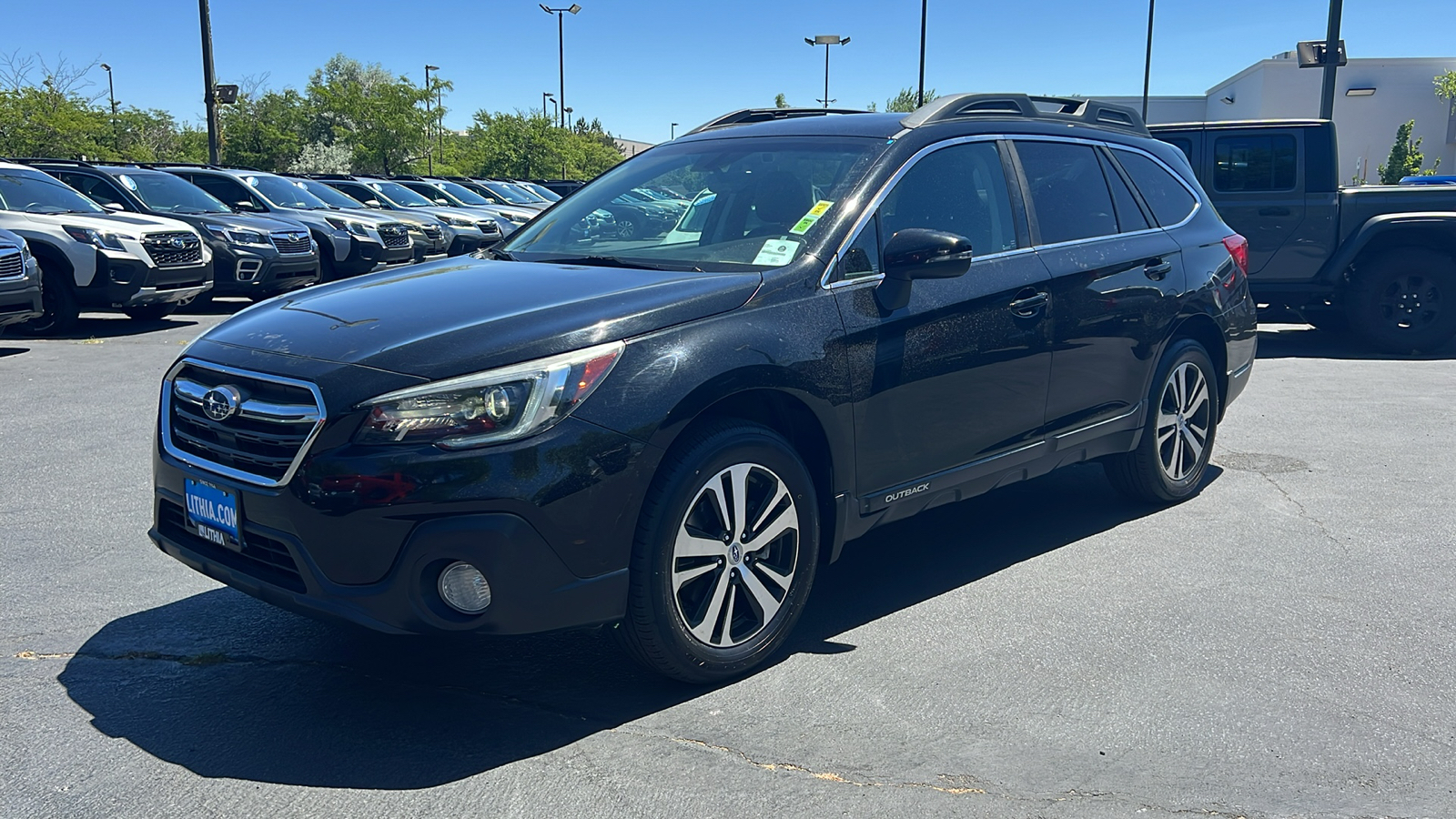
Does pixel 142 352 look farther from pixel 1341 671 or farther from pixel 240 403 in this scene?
pixel 1341 671

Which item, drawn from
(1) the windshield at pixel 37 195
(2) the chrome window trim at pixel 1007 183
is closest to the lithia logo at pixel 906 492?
(2) the chrome window trim at pixel 1007 183

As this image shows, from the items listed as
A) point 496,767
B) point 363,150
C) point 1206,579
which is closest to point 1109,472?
point 1206,579

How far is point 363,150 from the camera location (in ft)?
150

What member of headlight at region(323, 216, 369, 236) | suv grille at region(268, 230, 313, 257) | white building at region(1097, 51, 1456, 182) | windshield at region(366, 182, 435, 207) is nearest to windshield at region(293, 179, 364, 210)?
headlight at region(323, 216, 369, 236)

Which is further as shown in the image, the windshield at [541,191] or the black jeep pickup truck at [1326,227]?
the windshield at [541,191]

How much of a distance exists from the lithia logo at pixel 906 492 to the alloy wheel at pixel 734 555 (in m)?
0.51

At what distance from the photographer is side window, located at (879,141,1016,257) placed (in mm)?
4340

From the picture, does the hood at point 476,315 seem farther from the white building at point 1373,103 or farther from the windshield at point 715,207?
the white building at point 1373,103

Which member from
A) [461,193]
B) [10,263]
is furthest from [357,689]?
[461,193]

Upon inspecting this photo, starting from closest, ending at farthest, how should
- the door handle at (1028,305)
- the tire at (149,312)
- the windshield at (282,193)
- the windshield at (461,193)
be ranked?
the door handle at (1028,305) < the tire at (149,312) < the windshield at (282,193) < the windshield at (461,193)

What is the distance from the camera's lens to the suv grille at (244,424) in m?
3.22

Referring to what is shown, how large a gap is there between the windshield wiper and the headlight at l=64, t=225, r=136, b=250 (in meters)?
9.73

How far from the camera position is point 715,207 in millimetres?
4512

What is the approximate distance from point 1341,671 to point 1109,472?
2.00m
